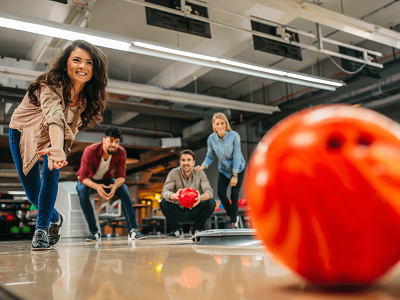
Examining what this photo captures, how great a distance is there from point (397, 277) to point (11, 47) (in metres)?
8.39

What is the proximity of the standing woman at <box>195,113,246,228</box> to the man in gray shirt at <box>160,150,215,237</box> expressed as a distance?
7.7 inches

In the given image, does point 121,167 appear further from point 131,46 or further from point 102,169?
point 131,46

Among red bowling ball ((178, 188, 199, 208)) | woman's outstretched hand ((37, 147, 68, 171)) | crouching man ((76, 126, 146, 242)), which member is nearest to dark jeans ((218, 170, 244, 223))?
red bowling ball ((178, 188, 199, 208))

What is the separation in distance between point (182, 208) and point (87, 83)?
255 centimetres

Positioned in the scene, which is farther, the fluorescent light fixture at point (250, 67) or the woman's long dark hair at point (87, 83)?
the fluorescent light fixture at point (250, 67)

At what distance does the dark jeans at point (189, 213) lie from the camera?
167 inches

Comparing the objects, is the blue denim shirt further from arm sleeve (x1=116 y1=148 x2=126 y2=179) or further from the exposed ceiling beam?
the exposed ceiling beam

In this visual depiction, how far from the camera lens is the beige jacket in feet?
5.79

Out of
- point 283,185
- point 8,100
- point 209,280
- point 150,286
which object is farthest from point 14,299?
point 8,100

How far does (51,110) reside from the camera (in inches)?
68.9

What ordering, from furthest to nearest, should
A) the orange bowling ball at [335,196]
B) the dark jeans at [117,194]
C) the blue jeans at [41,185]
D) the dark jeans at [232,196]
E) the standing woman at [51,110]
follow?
the dark jeans at [232,196] < the dark jeans at [117,194] < the blue jeans at [41,185] < the standing woman at [51,110] < the orange bowling ball at [335,196]

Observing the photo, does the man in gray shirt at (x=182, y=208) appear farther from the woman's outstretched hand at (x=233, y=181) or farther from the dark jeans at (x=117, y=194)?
the dark jeans at (x=117, y=194)

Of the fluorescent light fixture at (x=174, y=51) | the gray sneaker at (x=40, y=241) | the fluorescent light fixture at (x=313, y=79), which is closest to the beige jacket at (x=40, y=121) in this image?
the gray sneaker at (x=40, y=241)

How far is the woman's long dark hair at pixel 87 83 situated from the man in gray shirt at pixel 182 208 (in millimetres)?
2103
